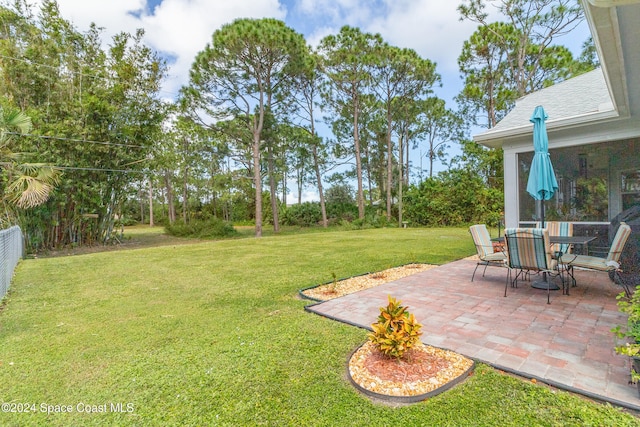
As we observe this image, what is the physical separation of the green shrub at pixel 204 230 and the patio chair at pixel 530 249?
52.3 feet

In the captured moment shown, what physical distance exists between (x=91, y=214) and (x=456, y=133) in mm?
25863

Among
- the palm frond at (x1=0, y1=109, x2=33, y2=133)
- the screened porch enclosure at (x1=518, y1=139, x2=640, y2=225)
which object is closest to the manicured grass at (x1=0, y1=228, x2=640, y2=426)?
the screened porch enclosure at (x1=518, y1=139, x2=640, y2=225)

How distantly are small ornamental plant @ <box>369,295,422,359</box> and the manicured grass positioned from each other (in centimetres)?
38

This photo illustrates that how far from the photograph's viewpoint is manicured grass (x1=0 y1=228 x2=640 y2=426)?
183 cm

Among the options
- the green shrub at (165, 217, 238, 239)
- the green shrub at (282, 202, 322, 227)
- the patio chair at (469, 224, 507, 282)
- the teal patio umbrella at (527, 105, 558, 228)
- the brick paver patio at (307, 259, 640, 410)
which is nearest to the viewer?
the brick paver patio at (307, 259, 640, 410)

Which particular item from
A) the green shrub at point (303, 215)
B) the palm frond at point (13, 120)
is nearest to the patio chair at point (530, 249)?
the palm frond at point (13, 120)

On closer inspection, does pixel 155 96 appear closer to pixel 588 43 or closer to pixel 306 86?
pixel 306 86

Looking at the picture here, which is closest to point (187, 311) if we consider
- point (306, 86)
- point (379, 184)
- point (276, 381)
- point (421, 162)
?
point (276, 381)

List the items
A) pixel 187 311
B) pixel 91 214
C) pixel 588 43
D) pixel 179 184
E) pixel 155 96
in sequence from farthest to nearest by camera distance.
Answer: pixel 179 184, pixel 588 43, pixel 155 96, pixel 91 214, pixel 187 311

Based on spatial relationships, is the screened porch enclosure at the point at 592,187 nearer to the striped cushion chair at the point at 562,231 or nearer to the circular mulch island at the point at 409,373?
the striped cushion chair at the point at 562,231

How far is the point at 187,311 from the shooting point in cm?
390

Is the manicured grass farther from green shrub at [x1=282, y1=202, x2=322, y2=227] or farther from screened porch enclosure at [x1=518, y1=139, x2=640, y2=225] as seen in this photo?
green shrub at [x1=282, y1=202, x2=322, y2=227]

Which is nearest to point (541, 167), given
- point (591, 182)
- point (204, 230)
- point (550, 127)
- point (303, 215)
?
point (550, 127)

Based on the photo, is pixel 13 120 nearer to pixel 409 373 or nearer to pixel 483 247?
pixel 409 373
